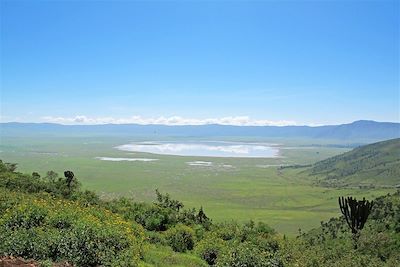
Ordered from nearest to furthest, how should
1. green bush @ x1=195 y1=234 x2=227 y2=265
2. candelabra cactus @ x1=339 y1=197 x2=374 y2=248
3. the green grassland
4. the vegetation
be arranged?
the vegetation < green bush @ x1=195 y1=234 x2=227 y2=265 < candelabra cactus @ x1=339 y1=197 x2=374 y2=248 < the green grassland

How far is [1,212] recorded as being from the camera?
14.8 m

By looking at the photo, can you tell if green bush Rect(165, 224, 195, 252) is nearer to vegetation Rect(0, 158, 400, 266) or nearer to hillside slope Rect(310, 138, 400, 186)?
vegetation Rect(0, 158, 400, 266)

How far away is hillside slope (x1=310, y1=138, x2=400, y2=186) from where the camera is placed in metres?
143

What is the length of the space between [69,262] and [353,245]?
78.6 feet

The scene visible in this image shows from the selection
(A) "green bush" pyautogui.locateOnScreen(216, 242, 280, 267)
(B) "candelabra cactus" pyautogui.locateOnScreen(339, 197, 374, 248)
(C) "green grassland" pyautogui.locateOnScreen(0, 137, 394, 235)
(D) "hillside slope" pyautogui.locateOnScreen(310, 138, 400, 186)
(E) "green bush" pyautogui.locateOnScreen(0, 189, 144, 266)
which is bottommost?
(C) "green grassland" pyautogui.locateOnScreen(0, 137, 394, 235)

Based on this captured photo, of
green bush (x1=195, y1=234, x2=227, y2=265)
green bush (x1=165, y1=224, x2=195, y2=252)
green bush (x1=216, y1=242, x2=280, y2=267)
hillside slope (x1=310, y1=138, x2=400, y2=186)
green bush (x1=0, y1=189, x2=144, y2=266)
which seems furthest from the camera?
hillside slope (x1=310, y1=138, x2=400, y2=186)

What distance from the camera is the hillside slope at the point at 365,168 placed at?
470 feet

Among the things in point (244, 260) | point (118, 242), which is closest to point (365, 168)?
point (244, 260)

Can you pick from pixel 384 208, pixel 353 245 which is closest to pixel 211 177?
pixel 384 208

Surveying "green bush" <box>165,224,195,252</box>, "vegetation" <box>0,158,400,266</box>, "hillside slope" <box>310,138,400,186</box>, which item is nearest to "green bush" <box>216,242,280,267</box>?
"vegetation" <box>0,158,400,266</box>

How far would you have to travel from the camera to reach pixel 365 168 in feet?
544

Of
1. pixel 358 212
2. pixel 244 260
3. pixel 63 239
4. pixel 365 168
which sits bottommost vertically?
pixel 365 168

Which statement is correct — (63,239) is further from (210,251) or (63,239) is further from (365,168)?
(365,168)

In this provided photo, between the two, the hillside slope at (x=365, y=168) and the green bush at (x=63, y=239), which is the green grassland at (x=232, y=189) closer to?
the hillside slope at (x=365, y=168)
